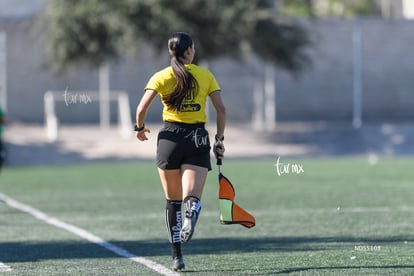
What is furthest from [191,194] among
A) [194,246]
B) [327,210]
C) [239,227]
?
[327,210]

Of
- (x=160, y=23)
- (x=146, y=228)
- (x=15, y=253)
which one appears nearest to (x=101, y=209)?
(x=146, y=228)

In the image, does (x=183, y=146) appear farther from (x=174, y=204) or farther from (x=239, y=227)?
(x=239, y=227)

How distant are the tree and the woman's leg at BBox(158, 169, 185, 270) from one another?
25.7 meters

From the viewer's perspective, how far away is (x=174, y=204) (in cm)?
951

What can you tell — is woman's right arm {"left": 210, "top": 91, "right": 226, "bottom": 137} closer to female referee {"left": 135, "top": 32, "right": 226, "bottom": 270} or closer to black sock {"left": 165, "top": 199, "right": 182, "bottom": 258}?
female referee {"left": 135, "top": 32, "right": 226, "bottom": 270}

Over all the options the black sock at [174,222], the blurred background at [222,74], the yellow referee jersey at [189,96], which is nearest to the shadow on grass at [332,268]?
the black sock at [174,222]

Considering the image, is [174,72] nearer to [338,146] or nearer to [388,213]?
[388,213]

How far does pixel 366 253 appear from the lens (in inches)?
409

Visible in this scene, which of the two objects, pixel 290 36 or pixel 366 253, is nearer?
pixel 366 253

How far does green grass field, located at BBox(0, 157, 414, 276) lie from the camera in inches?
387

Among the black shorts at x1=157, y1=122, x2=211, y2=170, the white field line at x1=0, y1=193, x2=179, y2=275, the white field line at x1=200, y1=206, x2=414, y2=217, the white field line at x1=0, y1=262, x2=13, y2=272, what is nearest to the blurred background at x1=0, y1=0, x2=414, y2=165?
the white field line at x1=0, y1=193, x2=179, y2=275

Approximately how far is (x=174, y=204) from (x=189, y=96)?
1.03 metres

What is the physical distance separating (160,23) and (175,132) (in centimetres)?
2615

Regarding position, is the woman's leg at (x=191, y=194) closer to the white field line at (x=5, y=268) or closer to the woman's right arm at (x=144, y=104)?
the woman's right arm at (x=144, y=104)
